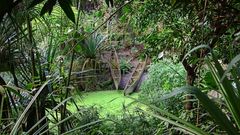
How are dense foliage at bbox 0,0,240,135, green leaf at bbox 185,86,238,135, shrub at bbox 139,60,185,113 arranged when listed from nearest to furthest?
green leaf at bbox 185,86,238,135
dense foliage at bbox 0,0,240,135
shrub at bbox 139,60,185,113

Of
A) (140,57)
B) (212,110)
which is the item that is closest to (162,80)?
(140,57)

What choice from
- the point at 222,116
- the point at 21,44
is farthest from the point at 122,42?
the point at 222,116

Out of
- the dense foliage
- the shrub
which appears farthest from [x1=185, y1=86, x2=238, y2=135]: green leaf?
the shrub

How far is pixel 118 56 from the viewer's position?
17.5 ft

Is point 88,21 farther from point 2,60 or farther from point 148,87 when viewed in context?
point 2,60

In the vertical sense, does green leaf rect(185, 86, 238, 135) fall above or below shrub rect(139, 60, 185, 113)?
above

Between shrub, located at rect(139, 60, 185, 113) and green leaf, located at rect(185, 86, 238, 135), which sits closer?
green leaf, located at rect(185, 86, 238, 135)

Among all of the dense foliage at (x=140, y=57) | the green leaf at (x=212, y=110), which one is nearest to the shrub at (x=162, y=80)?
the dense foliage at (x=140, y=57)

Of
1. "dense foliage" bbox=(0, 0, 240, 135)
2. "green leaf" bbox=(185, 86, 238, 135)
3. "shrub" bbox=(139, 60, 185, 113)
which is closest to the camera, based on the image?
"green leaf" bbox=(185, 86, 238, 135)

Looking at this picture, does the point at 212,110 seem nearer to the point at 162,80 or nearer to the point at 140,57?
the point at 140,57

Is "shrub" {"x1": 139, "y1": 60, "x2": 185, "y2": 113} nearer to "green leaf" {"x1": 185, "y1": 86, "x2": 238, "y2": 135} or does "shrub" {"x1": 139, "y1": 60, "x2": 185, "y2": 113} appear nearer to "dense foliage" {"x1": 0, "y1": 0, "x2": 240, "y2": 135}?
"dense foliage" {"x1": 0, "y1": 0, "x2": 240, "y2": 135}

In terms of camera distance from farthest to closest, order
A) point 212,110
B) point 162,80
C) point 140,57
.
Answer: point 162,80 < point 140,57 < point 212,110

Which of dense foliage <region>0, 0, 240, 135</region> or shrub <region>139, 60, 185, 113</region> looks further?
shrub <region>139, 60, 185, 113</region>

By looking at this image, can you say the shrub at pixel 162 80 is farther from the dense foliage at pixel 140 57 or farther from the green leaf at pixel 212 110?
the green leaf at pixel 212 110
